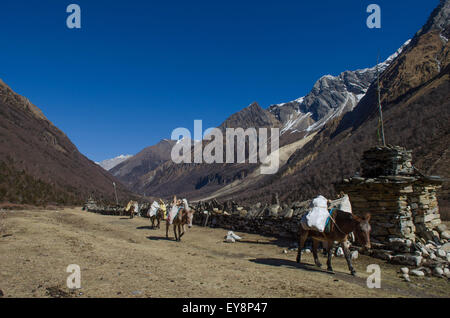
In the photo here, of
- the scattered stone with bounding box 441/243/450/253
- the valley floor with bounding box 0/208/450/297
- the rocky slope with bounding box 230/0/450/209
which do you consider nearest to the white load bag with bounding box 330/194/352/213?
the valley floor with bounding box 0/208/450/297

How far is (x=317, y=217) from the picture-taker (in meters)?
9.17

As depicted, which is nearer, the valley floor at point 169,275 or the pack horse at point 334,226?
the valley floor at point 169,275

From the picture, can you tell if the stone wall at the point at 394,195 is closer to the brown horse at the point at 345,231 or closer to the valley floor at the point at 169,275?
the valley floor at the point at 169,275

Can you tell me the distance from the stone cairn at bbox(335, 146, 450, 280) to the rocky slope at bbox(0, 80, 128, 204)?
43.7 meters

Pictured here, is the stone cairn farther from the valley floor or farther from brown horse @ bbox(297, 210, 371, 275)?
brown horse @ bbox(297, 210, 371, 275)

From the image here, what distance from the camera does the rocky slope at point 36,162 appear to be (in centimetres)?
4988

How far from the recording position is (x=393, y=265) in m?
10.1

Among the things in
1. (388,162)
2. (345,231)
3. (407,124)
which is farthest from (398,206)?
(407,124)

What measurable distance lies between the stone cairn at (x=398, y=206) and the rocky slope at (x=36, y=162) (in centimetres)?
4370

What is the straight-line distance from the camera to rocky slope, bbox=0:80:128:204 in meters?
49.9

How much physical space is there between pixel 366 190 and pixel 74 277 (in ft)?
35.0

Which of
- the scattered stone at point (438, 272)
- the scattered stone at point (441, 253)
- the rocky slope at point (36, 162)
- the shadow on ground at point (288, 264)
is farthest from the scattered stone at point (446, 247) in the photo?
the rocky slope at point (36, 162)
